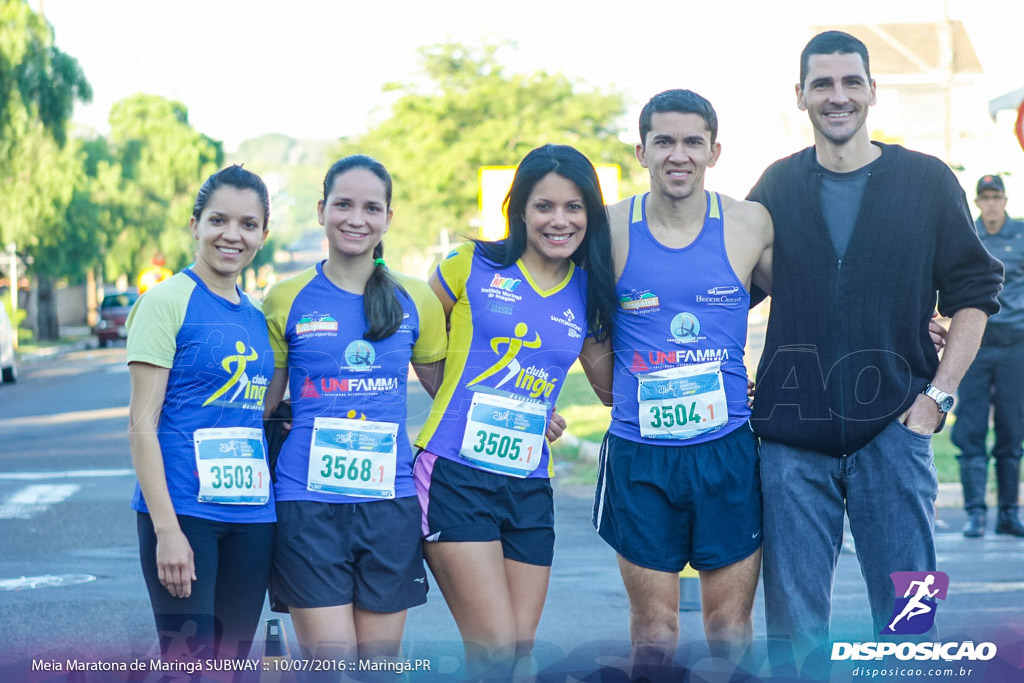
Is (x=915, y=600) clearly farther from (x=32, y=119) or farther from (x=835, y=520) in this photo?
(x=32, y=119)

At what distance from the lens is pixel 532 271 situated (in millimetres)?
4141

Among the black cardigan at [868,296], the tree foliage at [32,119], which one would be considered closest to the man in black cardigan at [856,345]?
the black cardigan at [868,296]

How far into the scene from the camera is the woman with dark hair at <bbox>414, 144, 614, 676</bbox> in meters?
3.95

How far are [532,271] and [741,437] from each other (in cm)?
92

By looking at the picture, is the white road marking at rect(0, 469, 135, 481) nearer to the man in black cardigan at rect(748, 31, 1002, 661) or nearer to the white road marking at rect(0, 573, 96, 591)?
the white road marking at rect(0, 573, 96, 591)

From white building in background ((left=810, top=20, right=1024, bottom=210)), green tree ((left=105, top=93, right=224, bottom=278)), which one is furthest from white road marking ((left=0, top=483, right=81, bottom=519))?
white building in background ((left=810, top=20, right=1024, bottom=210))

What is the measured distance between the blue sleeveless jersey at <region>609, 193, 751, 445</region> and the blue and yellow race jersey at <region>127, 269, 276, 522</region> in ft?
4.17

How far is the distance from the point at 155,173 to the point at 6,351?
36.7m

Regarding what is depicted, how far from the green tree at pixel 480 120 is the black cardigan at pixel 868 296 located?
69.0 feet

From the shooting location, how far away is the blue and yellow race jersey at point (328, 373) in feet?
12.5

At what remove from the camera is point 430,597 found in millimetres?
6691

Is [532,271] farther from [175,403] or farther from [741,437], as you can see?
[175,403]

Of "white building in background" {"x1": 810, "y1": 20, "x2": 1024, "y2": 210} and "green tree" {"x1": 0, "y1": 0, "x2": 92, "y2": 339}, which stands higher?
"white building in background" {"x1": 810, "y1": 20, "x2": 1024, "y2": 210}
